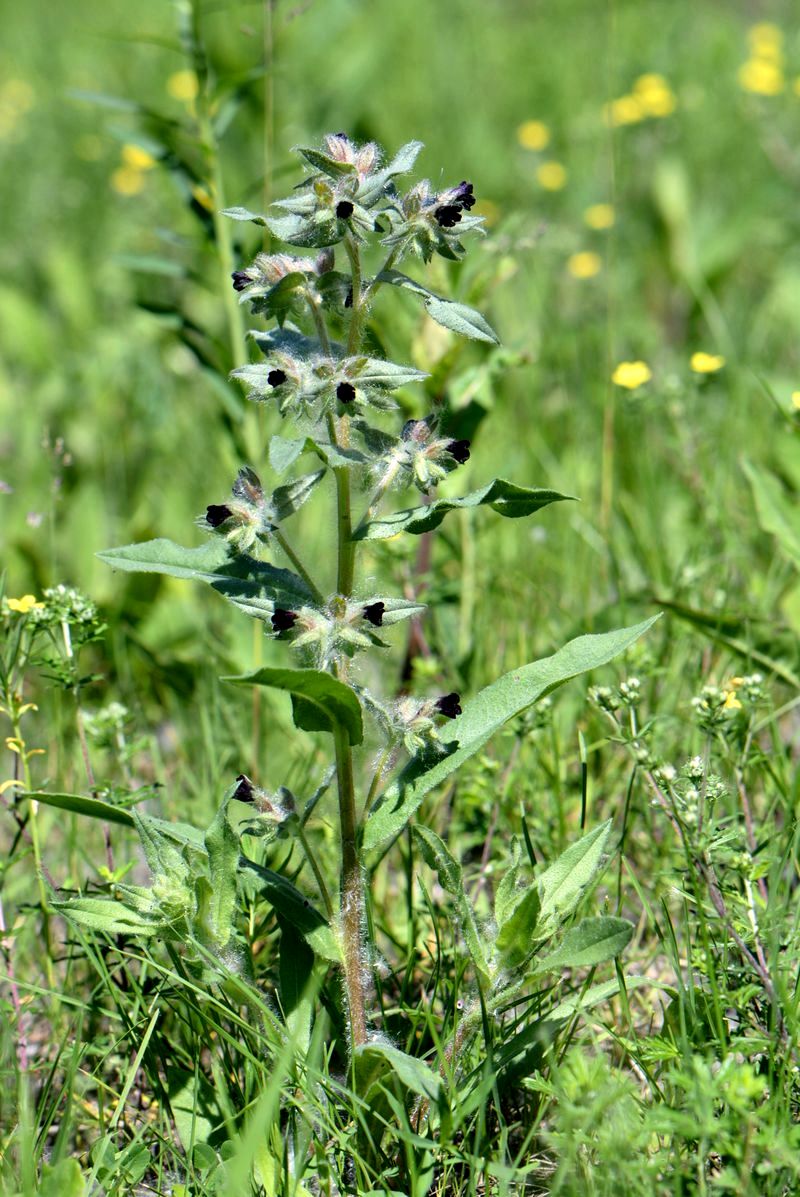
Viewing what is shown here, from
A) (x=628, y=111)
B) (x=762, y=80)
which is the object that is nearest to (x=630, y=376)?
(x=628, y=111)

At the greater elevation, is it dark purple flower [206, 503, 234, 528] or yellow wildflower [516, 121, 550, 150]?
yellow wildflower [516, 121, 550, 150]

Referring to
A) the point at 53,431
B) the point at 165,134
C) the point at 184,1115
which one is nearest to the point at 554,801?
the point at 184,1115

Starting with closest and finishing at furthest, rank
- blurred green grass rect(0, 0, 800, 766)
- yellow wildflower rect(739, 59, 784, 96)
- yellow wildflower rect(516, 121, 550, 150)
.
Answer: blurred green grass rect(0, 0, 800, 766)
yellow wildflower rect(739, 59, 784, 96)
yellow wildflower rect(516, 121, 550, 150)

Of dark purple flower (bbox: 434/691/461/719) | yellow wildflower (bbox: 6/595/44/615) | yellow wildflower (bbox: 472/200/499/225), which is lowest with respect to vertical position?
dark purple flower (bbox: 434/691/461/719)

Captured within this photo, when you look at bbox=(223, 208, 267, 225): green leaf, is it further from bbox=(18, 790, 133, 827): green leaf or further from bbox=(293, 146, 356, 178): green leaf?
bbox=(18, 790, 133, 827): green leaf

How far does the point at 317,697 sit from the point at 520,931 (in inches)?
19.9

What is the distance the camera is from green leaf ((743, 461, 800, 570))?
10.4 feet

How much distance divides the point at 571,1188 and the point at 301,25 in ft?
21.4

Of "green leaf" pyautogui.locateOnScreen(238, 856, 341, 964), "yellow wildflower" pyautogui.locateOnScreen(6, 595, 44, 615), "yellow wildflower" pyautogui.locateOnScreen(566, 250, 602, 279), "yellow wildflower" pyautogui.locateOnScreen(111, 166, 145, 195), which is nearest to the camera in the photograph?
"green leaf" pyautogui.locateOnScreen(238, 856, 341, 964)

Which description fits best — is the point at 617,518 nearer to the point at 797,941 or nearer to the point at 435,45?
the point at 797,941

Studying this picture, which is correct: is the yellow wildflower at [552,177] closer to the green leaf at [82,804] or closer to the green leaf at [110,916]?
the green leaf at [82,804]

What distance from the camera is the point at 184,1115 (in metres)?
2.06

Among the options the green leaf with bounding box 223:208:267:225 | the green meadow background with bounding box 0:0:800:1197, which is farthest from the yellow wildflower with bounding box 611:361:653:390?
the green leaf with bounding box 223:208:267:225

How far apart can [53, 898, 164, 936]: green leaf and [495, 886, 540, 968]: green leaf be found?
54cm
